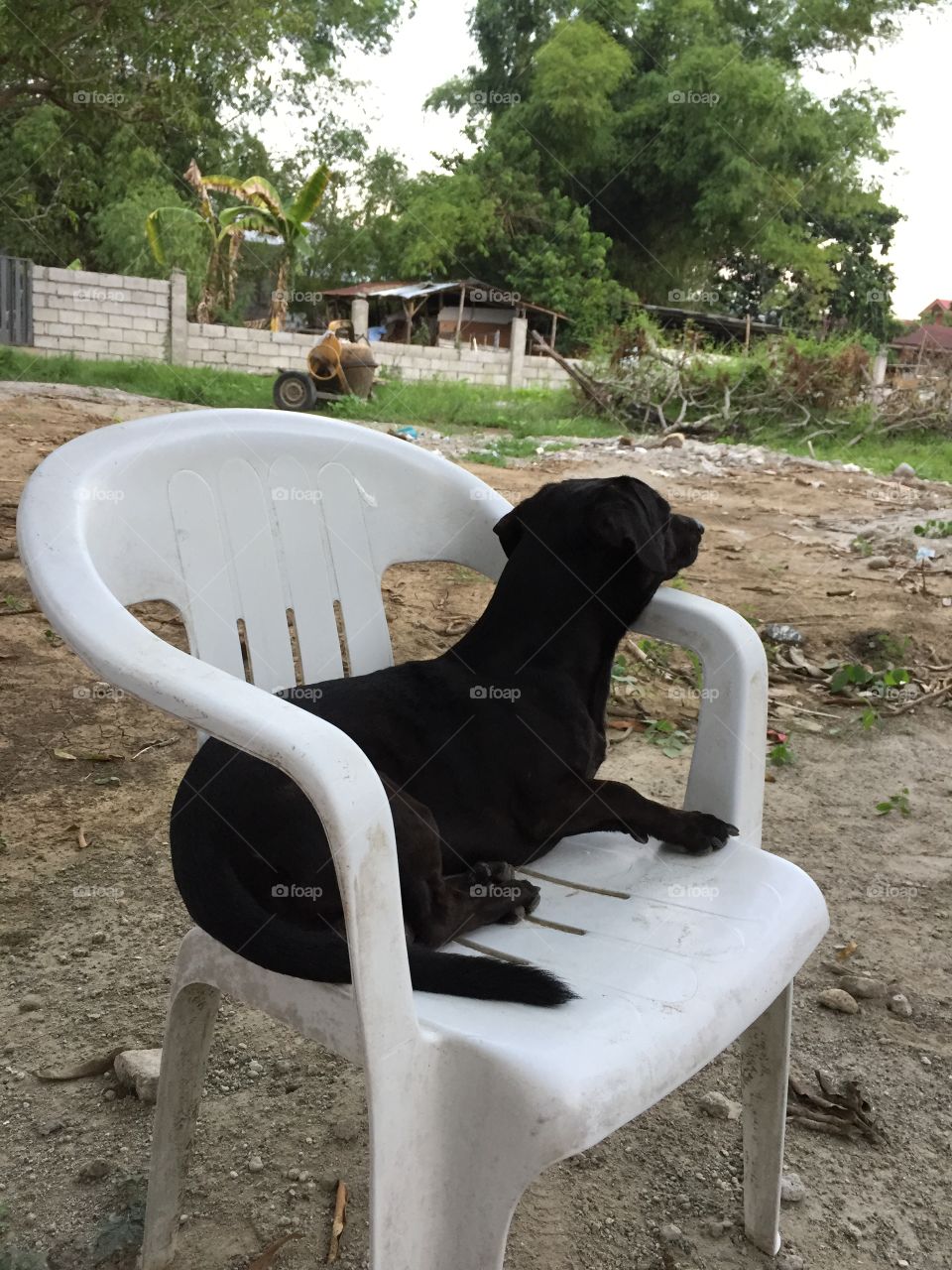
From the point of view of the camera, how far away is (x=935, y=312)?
36.3 m

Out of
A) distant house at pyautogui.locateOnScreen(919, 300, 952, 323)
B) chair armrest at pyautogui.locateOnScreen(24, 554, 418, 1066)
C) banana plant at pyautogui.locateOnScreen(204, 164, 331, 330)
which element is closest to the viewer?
chair armrest at pyautogui.locateOnScreen(24, 554, 418, 1066)

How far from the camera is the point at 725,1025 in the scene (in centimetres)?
130

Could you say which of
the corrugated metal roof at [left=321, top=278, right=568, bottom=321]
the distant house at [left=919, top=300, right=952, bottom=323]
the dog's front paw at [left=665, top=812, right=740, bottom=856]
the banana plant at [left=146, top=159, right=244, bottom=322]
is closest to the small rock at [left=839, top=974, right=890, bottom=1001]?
the dog's front paw at [left=665, top=812, right=740, bottom=856]

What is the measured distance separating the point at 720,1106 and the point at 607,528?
1.09 metres

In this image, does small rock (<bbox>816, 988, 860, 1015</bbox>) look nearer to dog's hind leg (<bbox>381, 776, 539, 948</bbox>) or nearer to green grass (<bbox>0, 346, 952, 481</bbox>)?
dog's hind leg (<bbox>381, 776, 539, 948</bbox>)

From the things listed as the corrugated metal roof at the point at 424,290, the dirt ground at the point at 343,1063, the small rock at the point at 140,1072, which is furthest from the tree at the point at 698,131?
the small rock at the point at 140,1072

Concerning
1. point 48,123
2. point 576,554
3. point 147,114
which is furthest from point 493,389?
point 576,554

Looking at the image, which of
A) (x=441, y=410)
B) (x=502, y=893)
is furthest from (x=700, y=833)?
(x=441, y=410)

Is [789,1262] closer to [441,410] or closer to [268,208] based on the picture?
[441,410]

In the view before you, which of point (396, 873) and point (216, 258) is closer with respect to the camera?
point (396, 873)

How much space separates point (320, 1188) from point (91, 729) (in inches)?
81.0

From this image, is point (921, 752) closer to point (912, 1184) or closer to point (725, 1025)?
point (912, 1184)

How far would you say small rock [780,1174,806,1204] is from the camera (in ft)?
5.84

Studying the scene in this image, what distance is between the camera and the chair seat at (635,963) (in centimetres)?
115
